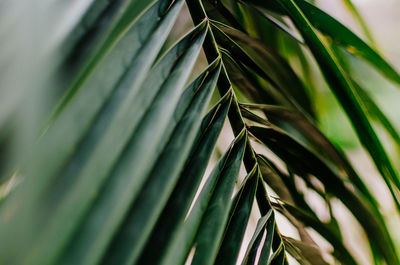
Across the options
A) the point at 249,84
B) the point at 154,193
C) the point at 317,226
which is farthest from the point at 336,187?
the point at 154,193

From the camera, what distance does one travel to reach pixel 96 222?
0.19 m

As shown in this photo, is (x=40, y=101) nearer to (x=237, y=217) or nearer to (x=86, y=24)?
(x=86, y=24)

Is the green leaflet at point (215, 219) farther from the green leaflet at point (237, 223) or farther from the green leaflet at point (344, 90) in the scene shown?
the green leaflet at point (344, 90)

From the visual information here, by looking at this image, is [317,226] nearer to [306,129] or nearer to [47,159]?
[306,129]

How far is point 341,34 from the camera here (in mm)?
414

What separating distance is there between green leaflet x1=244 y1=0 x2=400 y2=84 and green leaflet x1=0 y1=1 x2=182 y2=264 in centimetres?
26

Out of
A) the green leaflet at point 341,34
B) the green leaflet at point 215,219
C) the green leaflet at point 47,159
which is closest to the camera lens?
the green leaflet at point 47,159

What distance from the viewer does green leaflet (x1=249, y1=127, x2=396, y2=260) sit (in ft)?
1.37

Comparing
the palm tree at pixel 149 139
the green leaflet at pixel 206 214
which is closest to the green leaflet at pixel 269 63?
the palm tree at pixel 149 139

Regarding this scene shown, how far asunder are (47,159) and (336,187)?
35 centimetres

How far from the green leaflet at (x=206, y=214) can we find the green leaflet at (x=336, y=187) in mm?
80

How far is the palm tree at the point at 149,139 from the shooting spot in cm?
18

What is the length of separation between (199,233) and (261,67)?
23 centimetres

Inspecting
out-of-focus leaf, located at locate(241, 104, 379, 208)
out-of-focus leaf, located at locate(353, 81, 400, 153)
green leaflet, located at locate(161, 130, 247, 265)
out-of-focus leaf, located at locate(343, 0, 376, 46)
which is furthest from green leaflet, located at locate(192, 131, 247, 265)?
out-of-focus leaf, located at locate(343, 0, 376, 46)
